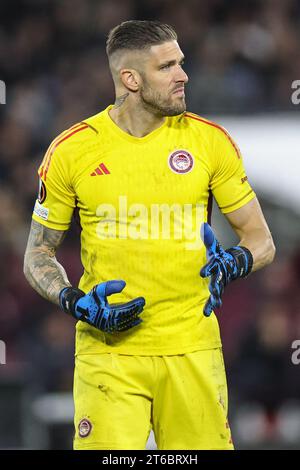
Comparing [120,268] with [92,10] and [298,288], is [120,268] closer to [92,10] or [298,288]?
[298,288]

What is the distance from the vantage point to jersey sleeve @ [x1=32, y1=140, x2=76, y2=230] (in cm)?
545

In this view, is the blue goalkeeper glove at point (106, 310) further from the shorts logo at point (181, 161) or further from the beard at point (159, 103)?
the beard at point (159, 103)

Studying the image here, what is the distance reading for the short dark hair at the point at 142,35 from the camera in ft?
17.9

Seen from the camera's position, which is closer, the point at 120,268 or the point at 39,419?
the point at 120,268

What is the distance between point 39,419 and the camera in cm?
880

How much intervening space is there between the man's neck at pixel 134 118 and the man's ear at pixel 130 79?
0.15 feet

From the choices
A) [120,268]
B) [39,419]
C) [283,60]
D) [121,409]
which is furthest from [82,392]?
[283,60]

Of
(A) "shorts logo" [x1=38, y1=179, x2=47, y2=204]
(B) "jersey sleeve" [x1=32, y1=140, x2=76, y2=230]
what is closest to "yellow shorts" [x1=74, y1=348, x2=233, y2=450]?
(B) "jersey sleeve" [x1=32, y1=140, x2=76, y2=230]

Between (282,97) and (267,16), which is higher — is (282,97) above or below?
below

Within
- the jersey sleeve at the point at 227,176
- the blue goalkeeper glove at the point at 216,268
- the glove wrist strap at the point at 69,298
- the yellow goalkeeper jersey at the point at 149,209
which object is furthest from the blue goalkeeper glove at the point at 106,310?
the jersey sleeve at the point at 227,176

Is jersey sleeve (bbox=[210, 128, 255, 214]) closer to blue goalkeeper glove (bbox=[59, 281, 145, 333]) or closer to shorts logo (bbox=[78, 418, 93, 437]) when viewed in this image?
blue goalkeeper glove (bbox=[59, 281, 145, 333])

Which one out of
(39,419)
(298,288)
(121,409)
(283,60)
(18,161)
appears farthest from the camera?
(283,60)

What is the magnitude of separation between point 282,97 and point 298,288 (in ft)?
7.72

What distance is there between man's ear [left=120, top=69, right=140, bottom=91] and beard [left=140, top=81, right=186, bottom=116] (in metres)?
0.05
